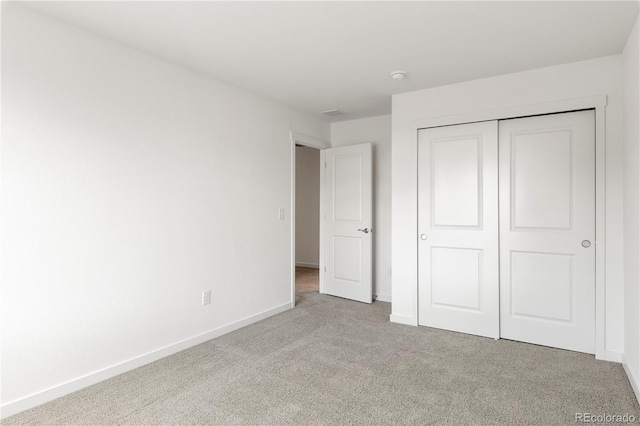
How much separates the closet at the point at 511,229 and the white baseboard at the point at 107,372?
6.58 ft

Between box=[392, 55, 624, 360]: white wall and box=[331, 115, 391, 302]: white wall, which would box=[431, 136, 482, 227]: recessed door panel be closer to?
box=[392, 55, 624, 360]: white wall

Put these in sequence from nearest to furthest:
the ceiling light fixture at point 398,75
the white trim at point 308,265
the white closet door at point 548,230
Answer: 1. the white closet door at point 548,230
2. the ceiling light fixture at point 398,75
3. the white trim at point 308,265

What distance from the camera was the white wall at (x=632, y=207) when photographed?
2293 mm

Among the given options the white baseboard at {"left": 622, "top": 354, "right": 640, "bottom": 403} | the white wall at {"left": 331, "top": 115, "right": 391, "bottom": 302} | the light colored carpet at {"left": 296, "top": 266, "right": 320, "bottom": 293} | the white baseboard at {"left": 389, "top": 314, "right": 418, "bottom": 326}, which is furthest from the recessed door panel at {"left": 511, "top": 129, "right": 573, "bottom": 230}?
the light colored carpet at {"left": 296, "top": 266, "right": 320, "bottom": 293}

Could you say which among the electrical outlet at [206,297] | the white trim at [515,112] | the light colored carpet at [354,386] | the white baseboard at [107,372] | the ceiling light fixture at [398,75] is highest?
the ceiling light fixture at [398,75]

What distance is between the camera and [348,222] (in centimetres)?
477

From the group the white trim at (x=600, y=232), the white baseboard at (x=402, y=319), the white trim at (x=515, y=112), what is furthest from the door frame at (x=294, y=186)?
the white trim at (x=600, y=232)

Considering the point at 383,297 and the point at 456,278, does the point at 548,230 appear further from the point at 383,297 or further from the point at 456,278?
the point at 383,297

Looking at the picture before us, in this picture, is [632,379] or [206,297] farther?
[206,297]

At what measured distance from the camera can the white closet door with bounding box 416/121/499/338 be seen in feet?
10.9

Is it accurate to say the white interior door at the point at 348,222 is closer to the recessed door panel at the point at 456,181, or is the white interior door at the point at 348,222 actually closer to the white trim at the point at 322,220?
the white trim at the point at 322,220

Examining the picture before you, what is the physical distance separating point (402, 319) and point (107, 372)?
2.64m

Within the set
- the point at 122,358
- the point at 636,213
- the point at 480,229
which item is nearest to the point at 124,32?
the point at 122,358

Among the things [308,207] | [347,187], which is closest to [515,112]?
[347,187]
